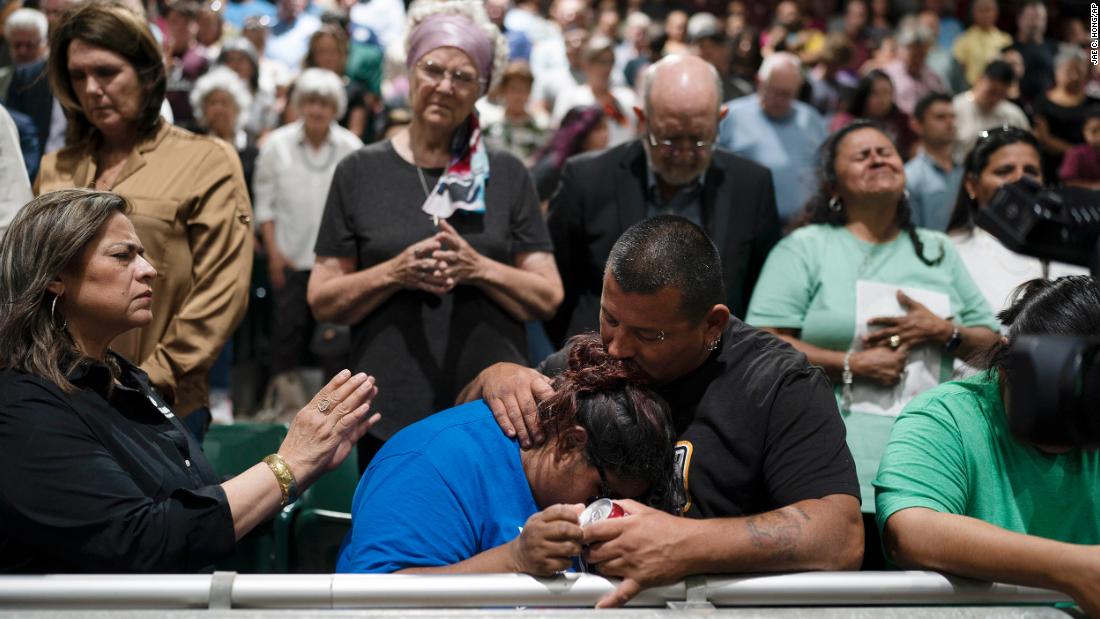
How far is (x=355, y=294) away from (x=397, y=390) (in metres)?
0.28

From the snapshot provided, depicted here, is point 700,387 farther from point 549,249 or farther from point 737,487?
point 549,249

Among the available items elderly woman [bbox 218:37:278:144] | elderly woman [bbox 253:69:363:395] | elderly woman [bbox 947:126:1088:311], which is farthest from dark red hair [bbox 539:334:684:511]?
elderly woman [bbox 218:37:278:144]

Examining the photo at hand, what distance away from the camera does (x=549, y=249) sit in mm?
3467

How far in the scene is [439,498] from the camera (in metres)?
2.33

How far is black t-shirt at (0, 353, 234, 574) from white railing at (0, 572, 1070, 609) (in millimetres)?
183

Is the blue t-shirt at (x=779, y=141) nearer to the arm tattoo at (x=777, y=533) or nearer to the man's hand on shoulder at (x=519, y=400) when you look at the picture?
the man's hand on shoulder at (x=519, y=400)

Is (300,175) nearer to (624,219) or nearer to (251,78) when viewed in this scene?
(251,78)

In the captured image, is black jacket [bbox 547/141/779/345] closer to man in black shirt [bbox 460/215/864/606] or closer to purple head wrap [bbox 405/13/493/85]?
purple head wrap [bbox 405/13/493/85]

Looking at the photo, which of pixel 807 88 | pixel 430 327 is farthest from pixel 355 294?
pixel 807 88

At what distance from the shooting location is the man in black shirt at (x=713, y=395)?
95.7 inches

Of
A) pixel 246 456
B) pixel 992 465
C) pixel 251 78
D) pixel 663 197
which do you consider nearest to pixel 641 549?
pixel 992 465

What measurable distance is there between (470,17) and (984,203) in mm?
1872

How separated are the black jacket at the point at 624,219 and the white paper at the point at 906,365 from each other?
416 millimetres

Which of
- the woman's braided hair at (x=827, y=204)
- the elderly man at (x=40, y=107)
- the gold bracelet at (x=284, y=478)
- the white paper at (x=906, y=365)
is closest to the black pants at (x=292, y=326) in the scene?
the elderly man at (x=40, y=107)
